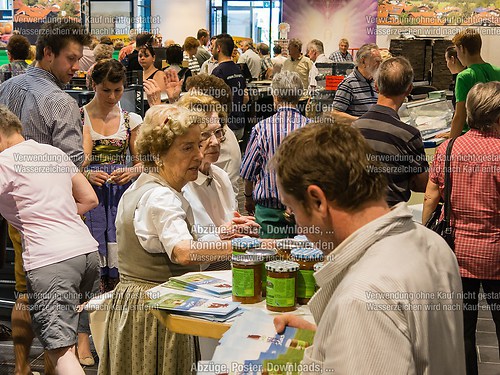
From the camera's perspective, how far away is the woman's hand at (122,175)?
15.6 ft

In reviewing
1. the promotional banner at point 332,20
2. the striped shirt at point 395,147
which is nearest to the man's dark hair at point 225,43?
the striped shirt at point 395,147

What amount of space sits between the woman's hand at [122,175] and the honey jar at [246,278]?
2.23 meters

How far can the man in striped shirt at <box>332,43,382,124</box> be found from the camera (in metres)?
6.19

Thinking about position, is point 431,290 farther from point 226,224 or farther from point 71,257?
point 71,257

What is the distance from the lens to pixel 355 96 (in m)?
6.20

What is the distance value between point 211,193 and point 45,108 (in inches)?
42.5

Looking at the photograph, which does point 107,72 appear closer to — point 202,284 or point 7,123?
point 7,123

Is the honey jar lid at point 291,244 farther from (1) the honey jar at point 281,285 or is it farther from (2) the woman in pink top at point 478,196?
(2) the woman in pink top at point 478,196

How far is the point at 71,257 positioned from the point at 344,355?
2.15 meters

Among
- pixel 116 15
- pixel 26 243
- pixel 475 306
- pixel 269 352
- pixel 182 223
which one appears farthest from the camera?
pixel 116 15

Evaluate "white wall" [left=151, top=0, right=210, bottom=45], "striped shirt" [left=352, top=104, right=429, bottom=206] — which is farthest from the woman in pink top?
"white wall" [left=151, top=0, right=210, bottom=45]

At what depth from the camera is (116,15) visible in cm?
2083

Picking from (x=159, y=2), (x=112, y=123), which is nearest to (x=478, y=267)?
(x=112, y=123)

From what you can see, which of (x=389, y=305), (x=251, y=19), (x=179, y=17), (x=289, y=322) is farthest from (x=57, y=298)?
(x=251, y=19)
